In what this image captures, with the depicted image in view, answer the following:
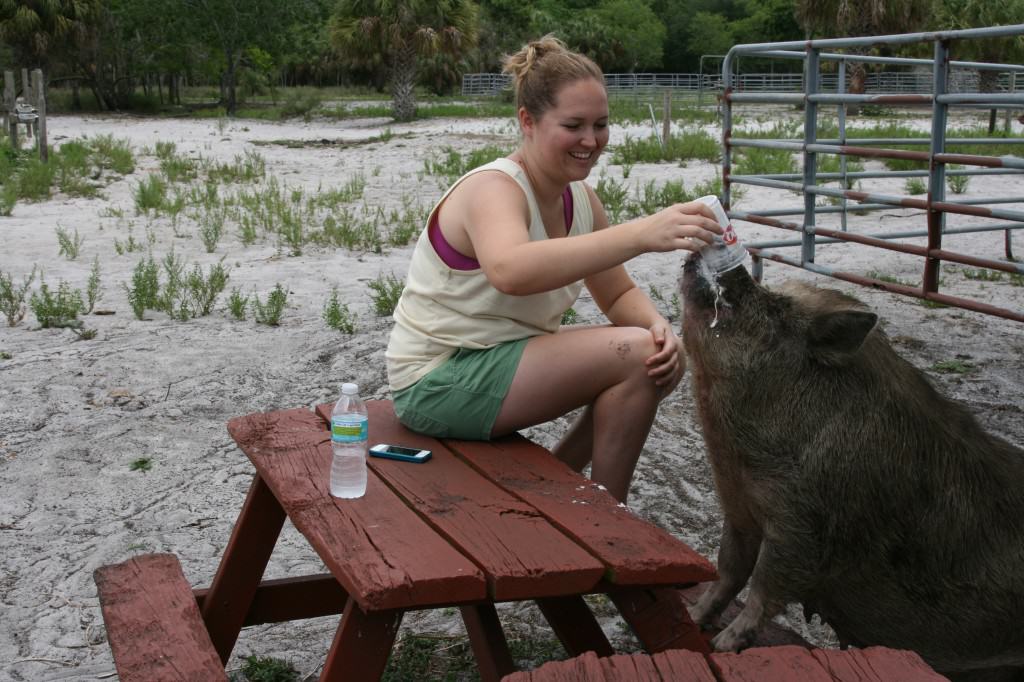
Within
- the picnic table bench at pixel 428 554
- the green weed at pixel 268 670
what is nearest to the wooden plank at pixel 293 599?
the picnic table bench at pixel 428 554

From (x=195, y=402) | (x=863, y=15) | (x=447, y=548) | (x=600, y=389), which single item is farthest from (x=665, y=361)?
(x=863, y=15)

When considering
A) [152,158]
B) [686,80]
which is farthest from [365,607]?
[686,80]

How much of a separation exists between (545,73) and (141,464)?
2745mm

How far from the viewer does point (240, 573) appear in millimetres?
3266

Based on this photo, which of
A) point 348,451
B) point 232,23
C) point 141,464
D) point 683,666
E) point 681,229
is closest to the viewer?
point 683,666

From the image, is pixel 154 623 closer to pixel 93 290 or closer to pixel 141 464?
pixel 141 464

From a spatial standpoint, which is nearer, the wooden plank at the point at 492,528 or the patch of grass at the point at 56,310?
the wooden plank at the point at 492,528

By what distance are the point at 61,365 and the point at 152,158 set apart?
33.3 ft

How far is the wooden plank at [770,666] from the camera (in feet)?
6.40

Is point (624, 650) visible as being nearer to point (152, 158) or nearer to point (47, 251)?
point (47, 251)

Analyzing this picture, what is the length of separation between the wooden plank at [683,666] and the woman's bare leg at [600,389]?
112 centimetres

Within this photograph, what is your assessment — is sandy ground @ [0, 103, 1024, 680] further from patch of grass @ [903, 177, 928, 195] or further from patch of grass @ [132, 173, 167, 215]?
patch of grass @ [903, 177, 928, 195]

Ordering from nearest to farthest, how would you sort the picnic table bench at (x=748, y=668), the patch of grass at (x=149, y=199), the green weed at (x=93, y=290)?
the picnic table bench at (x=748, y=668) → the green weed at (x=93, y=290) → the patch of grass at (x=149, y=199)

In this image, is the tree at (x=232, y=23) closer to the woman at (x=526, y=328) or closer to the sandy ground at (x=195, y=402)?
the sandy ground at (x=195, y=402)
